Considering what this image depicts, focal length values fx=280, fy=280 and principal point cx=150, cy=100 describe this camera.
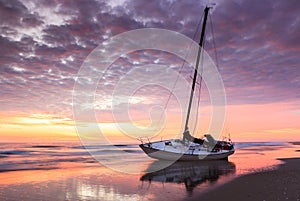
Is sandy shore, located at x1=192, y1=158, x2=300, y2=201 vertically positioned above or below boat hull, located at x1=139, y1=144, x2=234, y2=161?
below

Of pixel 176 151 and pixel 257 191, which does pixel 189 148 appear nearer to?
pixel 176 151

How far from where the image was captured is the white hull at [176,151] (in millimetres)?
32000

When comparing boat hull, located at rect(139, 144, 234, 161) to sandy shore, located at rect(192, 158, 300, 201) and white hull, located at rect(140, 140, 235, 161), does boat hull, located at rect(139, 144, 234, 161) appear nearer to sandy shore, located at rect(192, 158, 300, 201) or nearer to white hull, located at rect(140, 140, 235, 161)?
white hull, located at rect(140, 140, 235, 161)

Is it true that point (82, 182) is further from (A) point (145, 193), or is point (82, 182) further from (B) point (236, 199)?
(B) point (236, 199)

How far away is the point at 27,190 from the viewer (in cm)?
1534

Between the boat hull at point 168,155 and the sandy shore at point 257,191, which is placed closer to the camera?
the sandy shore at point 257,191

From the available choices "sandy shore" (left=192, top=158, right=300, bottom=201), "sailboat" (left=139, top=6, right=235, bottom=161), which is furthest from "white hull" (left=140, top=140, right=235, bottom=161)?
"sandy shore" (left=192, top=158, right=300, bottom=201)

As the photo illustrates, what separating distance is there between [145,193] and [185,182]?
4.62 meters

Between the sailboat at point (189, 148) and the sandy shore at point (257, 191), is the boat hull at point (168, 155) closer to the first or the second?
the sailboat at point (189, 148)

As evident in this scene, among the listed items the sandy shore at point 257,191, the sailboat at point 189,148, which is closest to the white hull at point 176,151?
the sailboat at point 189,148

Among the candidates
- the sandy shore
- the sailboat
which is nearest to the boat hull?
the sailboat

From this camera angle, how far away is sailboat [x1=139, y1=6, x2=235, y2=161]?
3216cm

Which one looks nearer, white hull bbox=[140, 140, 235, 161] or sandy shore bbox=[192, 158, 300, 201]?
sandy shore bbox=[192, 158, 300, 201]

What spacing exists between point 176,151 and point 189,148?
1.98 m
